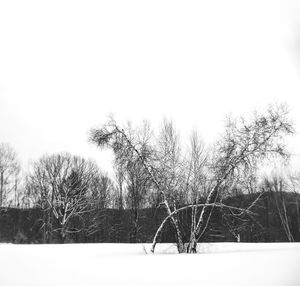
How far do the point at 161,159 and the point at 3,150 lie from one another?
34043 mm

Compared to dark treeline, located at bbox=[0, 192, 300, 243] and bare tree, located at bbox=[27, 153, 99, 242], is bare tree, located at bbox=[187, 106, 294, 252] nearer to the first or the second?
dark treeline, located at bbox=[0, 192, 300, 243]

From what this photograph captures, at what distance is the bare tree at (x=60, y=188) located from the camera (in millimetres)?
43688

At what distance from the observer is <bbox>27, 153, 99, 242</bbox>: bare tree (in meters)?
43.7

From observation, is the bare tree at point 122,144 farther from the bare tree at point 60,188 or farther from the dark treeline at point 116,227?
the bare tree at point 60,188

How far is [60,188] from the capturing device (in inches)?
1747

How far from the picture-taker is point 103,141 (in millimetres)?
15234

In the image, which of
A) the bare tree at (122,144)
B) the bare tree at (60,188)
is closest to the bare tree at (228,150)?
the bare tree at (122,144)
